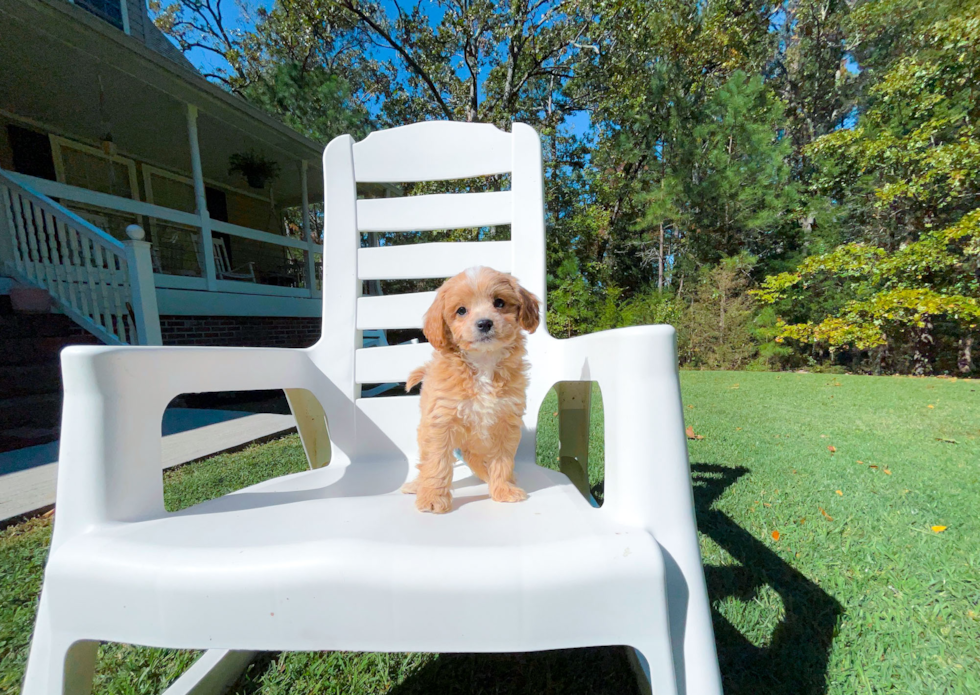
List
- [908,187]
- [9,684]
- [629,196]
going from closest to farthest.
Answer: [9,684] < [908,187] < [629,196]

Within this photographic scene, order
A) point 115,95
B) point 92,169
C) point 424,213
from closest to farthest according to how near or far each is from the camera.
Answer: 1. point 424,213
2. point 115,95
3. point 92,169

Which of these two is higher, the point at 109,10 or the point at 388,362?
the point at 109,10

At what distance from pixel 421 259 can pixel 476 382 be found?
0.76 metres

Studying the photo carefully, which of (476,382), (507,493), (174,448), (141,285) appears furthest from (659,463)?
(141,285)

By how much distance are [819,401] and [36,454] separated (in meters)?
6.65

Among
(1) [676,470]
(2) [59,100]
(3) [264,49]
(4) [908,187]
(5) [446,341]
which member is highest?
(3) [264,49]

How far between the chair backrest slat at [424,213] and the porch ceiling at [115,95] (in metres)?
4.52

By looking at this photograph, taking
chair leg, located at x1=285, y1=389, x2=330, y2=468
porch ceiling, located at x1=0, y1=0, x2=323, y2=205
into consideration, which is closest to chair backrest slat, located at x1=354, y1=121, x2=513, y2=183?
chair leg, located at x1=285, y1=389, x2=330, y2=468

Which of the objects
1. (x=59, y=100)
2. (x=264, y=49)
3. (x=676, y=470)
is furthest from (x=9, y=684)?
(x=264, y=49)

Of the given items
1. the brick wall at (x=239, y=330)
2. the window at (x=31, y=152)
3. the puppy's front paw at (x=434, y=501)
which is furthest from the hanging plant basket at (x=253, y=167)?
the puppy's front paw at (x=434, y=501)

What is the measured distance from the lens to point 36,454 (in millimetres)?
2865

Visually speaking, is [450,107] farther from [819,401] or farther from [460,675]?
[460,675]

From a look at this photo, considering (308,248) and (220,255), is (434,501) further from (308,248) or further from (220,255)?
(220,255)

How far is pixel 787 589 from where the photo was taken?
140 cm
